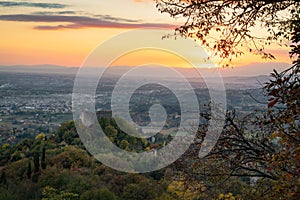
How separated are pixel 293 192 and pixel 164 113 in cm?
4104

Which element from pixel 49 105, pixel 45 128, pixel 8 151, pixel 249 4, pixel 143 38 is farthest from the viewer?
pixel 49 105

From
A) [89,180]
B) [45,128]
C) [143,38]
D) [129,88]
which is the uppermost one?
[143,38]

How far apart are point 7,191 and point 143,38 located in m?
20.7

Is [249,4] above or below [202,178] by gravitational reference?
above

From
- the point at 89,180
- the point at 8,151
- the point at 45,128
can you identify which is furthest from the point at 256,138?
the point at 45,128

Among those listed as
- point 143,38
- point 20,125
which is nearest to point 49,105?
point 20,125

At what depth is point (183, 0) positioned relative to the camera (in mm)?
6039

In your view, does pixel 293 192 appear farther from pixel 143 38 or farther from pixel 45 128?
pixel 45 128

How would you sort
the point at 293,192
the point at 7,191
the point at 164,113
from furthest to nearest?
the point at 164,113
the point at 7,191
the point at 293,192

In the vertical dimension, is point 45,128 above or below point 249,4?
below

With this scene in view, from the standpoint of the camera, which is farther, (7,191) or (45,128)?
(45,128)

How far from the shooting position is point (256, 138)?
6.71 m

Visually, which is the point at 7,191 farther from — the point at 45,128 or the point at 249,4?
the point at 45,128

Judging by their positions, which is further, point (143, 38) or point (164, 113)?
point (164, 113)
